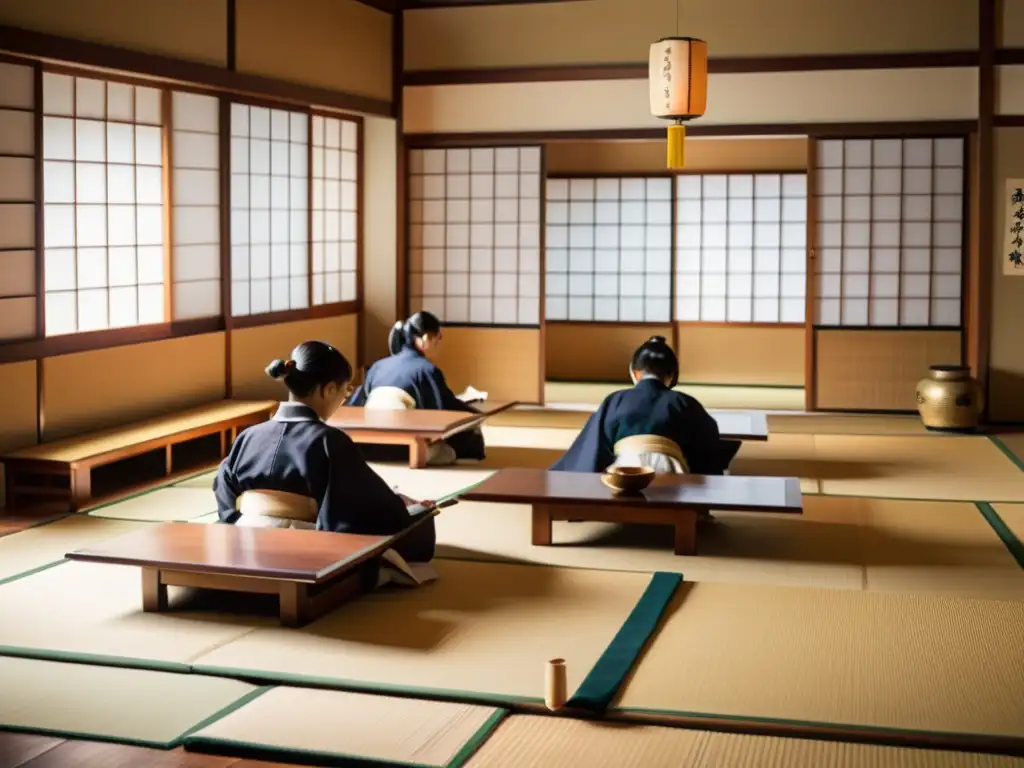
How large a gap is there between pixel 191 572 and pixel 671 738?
1.67 metres

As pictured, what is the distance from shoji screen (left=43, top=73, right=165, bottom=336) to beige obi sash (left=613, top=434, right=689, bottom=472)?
9.69ft

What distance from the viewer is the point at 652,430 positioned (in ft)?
18.5

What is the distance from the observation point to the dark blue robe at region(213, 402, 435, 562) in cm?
438

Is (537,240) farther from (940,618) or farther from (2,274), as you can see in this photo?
(940,618)

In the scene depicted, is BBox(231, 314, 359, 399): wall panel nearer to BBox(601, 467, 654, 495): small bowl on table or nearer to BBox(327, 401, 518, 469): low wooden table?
BBox(327, 401, 518, 469): low wooden table

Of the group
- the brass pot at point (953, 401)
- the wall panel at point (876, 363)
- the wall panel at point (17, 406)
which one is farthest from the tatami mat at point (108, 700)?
the wall panel at point (876, 363)

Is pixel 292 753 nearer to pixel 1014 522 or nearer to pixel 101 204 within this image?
pixel 1014 522

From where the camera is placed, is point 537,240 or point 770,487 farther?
point 537,240

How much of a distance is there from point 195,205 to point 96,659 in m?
4.45

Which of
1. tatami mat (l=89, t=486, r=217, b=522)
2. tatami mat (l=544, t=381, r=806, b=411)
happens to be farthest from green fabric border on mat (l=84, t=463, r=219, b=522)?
tatami mat (l=544, t=381, r=806, b=411)

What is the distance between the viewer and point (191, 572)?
4.15 meters

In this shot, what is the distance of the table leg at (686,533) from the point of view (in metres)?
5.10

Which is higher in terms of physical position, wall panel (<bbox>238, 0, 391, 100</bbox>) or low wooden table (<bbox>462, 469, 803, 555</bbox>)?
wall panel (<bbox>238, 0, 391, 100</bbox>)

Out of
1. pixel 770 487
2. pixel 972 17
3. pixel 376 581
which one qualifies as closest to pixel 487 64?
pixel 972 17
